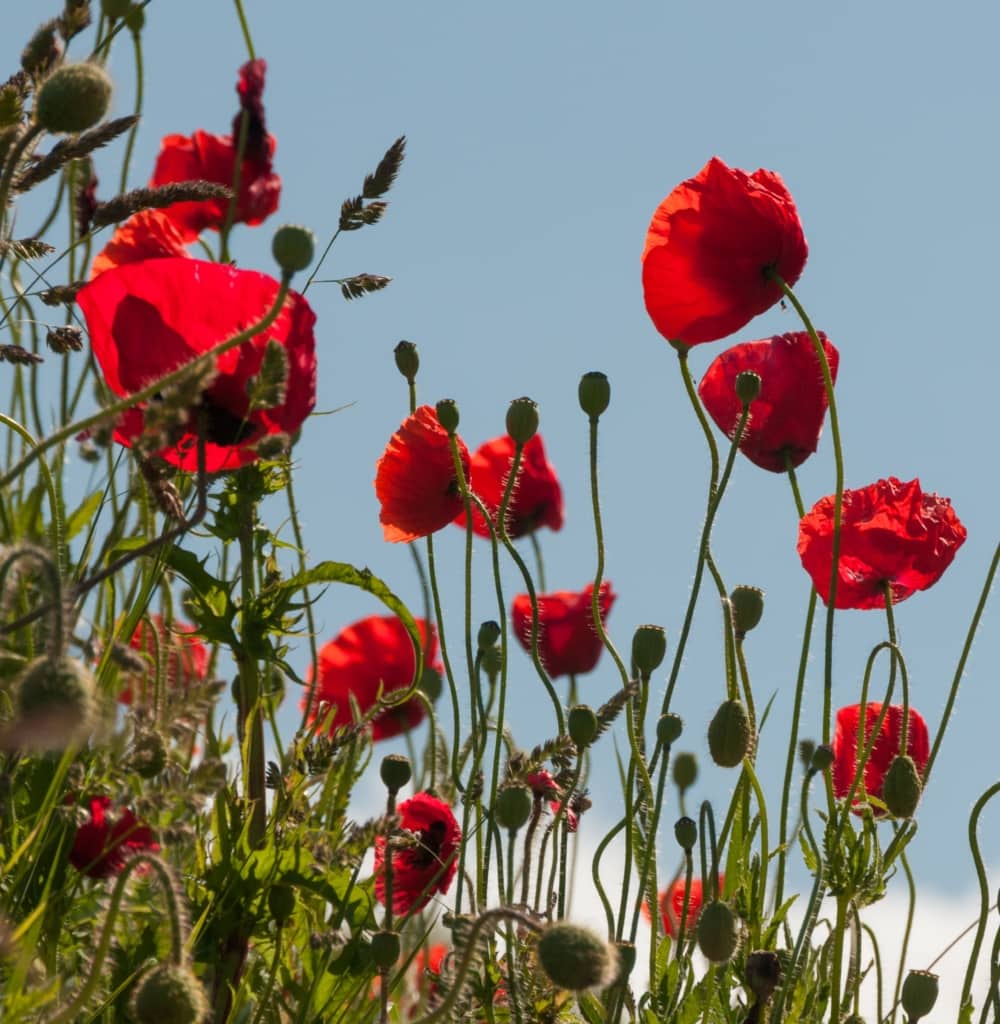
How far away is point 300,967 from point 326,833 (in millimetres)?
410

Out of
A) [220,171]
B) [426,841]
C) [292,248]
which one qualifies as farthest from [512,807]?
[220,171]

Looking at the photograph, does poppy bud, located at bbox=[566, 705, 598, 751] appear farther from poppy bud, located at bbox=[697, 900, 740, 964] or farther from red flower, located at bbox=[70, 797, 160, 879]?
red flower, located at bbox=[70, 797, 160, 879]

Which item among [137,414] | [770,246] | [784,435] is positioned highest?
[770,246]

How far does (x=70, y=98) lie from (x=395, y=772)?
1110 mm

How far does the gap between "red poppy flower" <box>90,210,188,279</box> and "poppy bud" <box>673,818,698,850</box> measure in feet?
3.34

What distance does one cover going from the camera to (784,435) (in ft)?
8.90

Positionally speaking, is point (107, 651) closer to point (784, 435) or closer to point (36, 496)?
point (36, 496)

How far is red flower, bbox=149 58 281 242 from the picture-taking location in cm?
310

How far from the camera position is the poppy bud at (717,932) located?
1.89m

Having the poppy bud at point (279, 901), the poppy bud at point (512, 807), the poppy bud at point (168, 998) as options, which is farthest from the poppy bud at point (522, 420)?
the poppy bud at point (168, 998)

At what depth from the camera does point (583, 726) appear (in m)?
2.08

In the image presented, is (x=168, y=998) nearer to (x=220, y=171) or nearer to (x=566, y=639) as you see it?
(x=566, y=639)

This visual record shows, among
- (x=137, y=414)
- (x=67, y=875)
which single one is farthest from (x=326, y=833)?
(x=137, y=414)

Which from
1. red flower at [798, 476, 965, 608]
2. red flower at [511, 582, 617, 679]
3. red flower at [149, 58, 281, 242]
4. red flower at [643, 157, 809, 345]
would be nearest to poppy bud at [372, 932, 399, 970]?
red flower at [798, 476, 965, 608]
